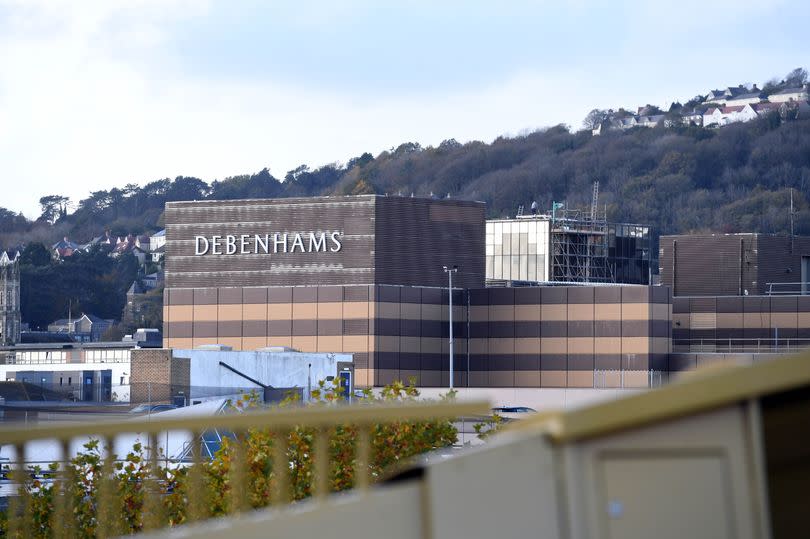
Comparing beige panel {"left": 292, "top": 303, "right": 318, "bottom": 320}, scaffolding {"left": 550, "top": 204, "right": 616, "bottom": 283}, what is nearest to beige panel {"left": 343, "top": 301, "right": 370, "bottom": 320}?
beige panel {"left": 292, "top": 303, "right": 318, "bottom": 320}

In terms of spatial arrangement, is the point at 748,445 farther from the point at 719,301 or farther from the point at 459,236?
the point at 719,301

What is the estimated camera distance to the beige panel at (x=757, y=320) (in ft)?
350

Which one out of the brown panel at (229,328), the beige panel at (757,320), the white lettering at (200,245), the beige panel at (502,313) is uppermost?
the white lettering at (200,245)

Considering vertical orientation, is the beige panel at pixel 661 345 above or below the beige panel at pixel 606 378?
above

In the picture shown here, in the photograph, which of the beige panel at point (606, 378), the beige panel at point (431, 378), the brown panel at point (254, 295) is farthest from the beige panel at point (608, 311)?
the brown panel at point (254, 295)

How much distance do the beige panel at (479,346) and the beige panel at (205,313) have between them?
62.1 feet

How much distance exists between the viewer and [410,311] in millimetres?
98688

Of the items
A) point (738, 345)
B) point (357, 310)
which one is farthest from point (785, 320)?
point (357, 310)

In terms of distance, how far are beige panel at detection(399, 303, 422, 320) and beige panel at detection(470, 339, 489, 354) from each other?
5.02 meters

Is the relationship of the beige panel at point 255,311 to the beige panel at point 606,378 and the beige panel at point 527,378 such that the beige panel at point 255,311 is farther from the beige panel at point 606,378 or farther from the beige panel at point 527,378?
the beige panel at point 606,378

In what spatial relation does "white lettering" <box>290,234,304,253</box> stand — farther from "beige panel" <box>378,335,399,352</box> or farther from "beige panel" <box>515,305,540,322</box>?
"beige panel" <box>515,305,540,322</box>

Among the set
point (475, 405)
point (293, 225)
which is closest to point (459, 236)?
point (293, 225)

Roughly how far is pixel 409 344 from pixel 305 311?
777 centimetres

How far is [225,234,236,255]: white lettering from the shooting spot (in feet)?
339
